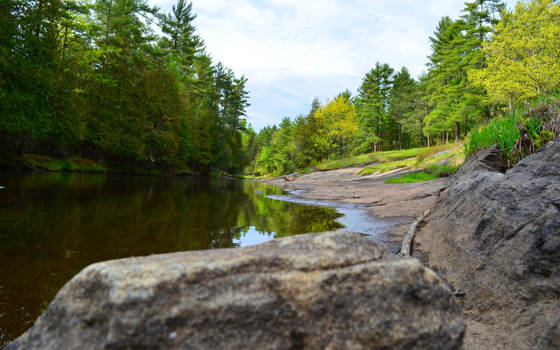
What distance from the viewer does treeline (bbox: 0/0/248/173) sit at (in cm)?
1559

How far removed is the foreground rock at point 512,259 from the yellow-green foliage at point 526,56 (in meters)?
20.7

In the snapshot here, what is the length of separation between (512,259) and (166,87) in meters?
32.7

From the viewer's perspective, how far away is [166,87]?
30.1m

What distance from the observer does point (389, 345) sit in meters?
1.30

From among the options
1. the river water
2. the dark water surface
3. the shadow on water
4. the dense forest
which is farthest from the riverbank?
the dense forest

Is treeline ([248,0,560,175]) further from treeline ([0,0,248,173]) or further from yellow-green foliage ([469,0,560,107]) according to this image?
treeline ([0,0,248,173])

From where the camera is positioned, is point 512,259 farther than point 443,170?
No

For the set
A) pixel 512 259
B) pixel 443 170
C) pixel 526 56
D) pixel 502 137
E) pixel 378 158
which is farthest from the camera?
pixel 378 158

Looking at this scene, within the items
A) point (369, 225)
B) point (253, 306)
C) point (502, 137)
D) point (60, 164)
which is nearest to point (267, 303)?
point (253, 306)

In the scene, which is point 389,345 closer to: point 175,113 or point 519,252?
point 519,252

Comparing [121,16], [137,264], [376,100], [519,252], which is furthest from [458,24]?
[137,264]

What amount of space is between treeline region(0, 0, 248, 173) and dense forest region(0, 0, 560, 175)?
0.30ft

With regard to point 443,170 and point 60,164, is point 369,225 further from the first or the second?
point 60,164

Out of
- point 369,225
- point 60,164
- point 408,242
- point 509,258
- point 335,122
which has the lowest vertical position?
point 369,225
